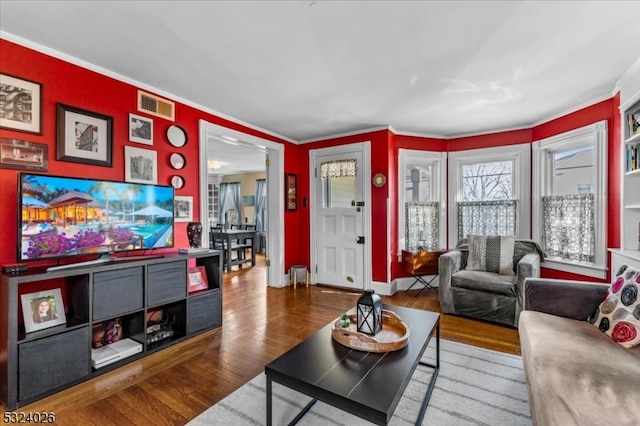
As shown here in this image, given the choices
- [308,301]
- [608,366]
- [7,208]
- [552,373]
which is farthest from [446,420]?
[7,208]

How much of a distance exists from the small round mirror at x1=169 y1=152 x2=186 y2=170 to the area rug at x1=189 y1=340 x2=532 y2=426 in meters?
2.15

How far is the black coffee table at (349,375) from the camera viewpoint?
3.90 ft

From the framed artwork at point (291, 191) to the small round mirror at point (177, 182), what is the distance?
72.9 inches

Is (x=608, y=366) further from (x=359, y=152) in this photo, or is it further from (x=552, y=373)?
(x=359, y=152)

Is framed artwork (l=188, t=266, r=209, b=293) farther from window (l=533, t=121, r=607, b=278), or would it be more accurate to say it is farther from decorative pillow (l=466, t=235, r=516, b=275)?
window (l=533, t=121, r=607, b=278)

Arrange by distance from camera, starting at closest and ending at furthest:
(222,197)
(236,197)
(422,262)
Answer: (422,262)
(236,197)
(222,197)

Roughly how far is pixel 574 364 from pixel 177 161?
3.38 metres

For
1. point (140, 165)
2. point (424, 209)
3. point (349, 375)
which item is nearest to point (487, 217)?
point (424, 209)

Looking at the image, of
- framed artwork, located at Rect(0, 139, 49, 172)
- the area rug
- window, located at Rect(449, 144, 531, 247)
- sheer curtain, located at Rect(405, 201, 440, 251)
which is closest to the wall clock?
sheer curtain, located at Rect(405, 201, 440, 251)

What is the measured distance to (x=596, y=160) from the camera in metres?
3.18

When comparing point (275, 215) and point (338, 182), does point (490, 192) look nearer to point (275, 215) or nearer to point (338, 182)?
point (338, 182)

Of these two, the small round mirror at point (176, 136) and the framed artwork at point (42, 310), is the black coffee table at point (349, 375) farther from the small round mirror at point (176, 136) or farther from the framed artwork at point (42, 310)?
the small round mirror at point (176, 136)

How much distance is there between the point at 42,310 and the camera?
1965 millimetres

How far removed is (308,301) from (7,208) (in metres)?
3.00
